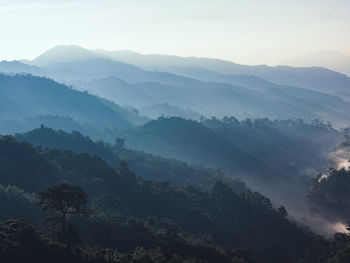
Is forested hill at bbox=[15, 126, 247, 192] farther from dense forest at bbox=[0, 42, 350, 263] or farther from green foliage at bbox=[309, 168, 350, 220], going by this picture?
green foliage at bbox=[309, 168, 350, 220]

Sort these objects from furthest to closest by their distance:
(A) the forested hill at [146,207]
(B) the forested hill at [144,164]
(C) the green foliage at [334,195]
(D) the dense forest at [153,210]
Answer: (B) the forested hill at [144,164]
(C) the green foliage at [334,195]
(A) the forested hill at [146,207]
(D) the dense forest at [153,210]

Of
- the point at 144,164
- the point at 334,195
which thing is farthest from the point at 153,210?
the point at 334,195

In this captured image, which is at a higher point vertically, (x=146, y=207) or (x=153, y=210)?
(x=146, y=207)

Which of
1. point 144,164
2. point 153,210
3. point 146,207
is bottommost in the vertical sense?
point 144,164

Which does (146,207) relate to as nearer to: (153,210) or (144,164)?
(153,210)

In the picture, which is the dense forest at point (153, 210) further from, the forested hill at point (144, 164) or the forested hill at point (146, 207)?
the forested hill at point (144, 164)

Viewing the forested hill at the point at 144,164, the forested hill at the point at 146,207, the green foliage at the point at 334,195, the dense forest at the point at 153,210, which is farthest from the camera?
the forested hill at the point at 144,164

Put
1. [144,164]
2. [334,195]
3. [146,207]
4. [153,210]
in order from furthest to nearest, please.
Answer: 1. [144,164]
2. [334,195]
3. [146,207]
4. [153,210]

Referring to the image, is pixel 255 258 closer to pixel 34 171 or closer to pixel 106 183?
pixel 106 183

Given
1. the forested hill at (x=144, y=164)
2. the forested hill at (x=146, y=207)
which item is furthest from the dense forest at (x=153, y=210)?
the forested hill at (x=144, y=164)

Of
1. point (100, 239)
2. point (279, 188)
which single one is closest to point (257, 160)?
point (279, 188)
